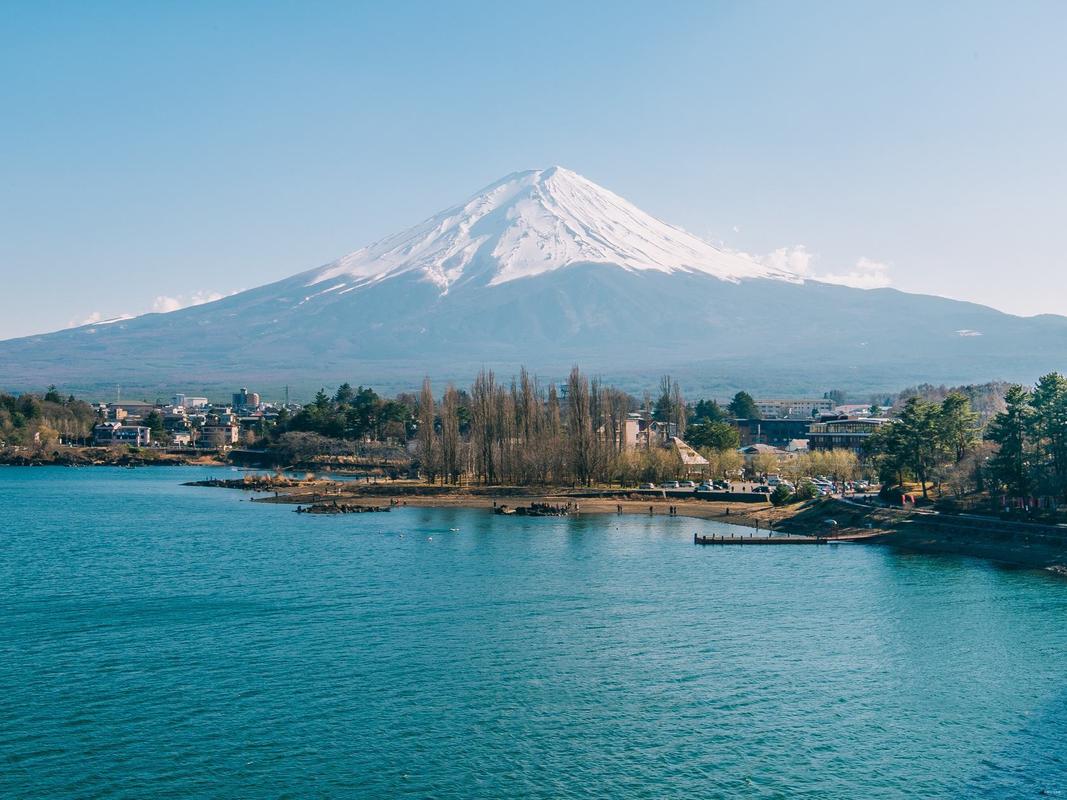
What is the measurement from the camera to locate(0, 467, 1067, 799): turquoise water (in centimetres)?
2103

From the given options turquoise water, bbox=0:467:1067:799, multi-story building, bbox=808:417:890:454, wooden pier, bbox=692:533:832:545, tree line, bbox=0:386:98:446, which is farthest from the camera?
tree line, bbox=0:386:98:446

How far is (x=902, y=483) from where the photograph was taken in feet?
196

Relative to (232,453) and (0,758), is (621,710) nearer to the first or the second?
(0,758)

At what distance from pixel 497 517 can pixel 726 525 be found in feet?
44.9

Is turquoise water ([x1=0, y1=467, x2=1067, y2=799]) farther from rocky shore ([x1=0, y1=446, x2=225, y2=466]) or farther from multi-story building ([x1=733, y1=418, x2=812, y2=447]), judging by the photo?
rocky shore ([x1=0, y1=446, x2=225, y2=466])

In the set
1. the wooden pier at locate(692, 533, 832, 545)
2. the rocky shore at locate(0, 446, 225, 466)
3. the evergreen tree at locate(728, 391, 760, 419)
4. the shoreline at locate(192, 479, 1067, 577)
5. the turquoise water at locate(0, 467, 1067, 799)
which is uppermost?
the evergreen tree at locate(728, 391, 760, 419)

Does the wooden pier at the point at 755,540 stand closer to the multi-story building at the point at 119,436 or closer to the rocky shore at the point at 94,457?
the rocky shore at the point at 94,457

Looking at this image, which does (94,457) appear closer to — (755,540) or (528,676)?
(755,540)

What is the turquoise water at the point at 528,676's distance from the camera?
21.0 metres

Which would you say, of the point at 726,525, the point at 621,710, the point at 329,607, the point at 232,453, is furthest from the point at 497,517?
the point at 232,453

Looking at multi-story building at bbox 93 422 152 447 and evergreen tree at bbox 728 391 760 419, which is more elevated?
evergreen tree at bbox 728 391 760 419

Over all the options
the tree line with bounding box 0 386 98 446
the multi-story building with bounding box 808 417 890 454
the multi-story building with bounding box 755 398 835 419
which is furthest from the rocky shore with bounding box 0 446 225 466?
the multi-story building with bounding box 755 398 835 419

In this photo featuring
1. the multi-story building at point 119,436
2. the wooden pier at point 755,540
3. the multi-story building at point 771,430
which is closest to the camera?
the wooden pier at point 755,540

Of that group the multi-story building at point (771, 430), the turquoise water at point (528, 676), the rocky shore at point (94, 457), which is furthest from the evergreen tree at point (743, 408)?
the turquoise water at point (528, 676)
